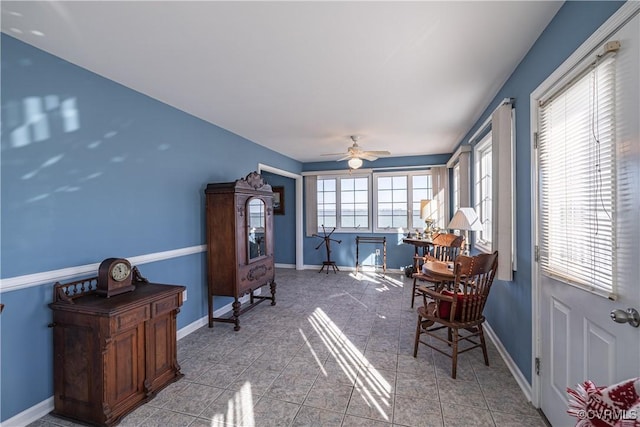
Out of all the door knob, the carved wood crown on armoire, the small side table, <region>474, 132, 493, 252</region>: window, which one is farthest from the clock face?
the small side table

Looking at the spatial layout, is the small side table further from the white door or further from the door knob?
the door knob

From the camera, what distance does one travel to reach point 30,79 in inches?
77.3

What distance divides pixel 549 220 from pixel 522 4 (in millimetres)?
1258

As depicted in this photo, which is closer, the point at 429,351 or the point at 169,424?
the point at 169,424

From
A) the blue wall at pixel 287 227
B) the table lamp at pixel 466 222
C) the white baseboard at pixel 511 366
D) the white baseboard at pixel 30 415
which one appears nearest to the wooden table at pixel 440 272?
the table lamp at pixel 466 222

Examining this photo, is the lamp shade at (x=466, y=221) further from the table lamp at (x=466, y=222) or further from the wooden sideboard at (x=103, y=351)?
the wooden sideboard at (x=103, y=351)

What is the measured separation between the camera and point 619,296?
1208mm

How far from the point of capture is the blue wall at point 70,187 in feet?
6.13

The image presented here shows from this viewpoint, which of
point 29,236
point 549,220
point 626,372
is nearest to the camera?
point 626,372

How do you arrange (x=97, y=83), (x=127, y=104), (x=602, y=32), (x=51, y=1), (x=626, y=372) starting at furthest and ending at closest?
(x=127, y=104) → (x=97, y=83) → (x=51, y=1) → (x=602, y=32) → (x=626, y=372)

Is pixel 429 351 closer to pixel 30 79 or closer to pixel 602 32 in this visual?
pixel 602 32

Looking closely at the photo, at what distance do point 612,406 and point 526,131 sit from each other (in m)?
1.80

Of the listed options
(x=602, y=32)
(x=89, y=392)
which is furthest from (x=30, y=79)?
(x=602, y=32)

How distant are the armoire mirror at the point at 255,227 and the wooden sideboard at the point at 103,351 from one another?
1.49m
